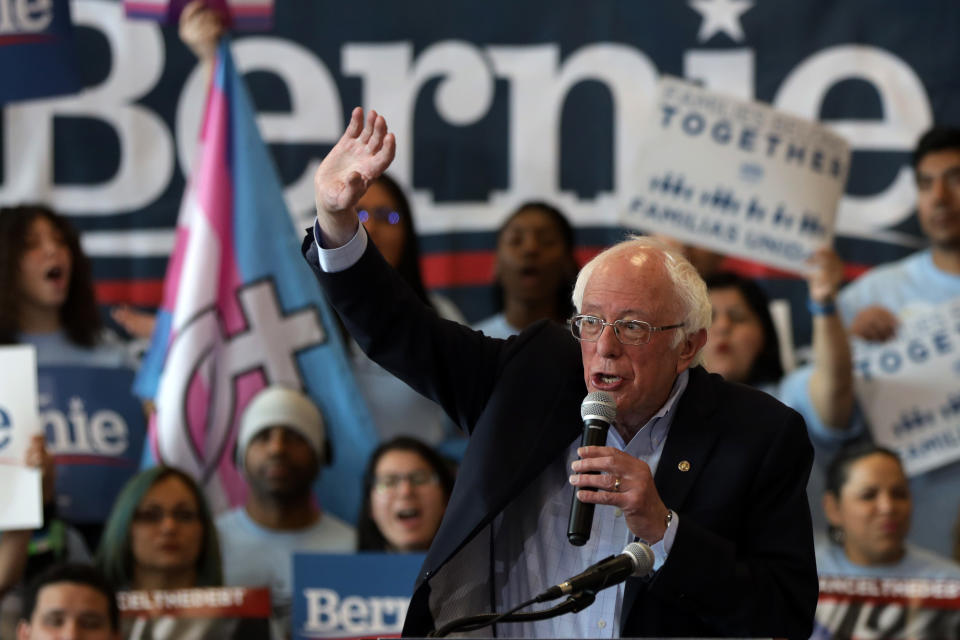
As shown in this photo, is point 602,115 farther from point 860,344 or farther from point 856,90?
point 860,344

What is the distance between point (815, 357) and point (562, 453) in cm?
292

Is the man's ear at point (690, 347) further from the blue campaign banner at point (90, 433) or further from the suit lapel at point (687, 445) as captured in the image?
the blue campaign banner at point (90, 433)

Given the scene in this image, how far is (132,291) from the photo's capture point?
6.21 meters

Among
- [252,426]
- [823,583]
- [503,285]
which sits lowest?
[823,583]

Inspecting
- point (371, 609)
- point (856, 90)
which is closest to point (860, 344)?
point (856, 90)

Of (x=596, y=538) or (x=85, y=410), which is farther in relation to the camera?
(x=85, y=410)

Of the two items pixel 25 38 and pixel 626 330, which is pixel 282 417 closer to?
pixel 25 38

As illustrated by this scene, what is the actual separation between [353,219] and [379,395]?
3.17 metres

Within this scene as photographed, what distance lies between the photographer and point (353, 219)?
99.8 inches

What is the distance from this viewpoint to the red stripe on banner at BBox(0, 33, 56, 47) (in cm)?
528

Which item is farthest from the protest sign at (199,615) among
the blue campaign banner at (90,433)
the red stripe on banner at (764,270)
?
the red stripe on banner at (764,270)

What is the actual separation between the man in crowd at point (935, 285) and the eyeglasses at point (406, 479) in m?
1.82

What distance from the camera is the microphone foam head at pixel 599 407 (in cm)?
227

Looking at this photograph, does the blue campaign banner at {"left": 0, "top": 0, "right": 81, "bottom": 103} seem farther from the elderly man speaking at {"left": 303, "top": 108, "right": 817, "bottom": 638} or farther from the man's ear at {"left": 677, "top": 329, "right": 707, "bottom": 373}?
the man's ear at {"left": 677, "top": 329, "right": 707, "bottom": 373}
